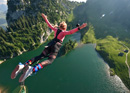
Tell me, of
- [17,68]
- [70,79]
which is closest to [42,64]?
[17,68]

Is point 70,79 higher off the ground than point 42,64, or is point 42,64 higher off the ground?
point 42,64

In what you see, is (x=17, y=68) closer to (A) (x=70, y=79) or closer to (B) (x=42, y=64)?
(B) (x=42, y=64)

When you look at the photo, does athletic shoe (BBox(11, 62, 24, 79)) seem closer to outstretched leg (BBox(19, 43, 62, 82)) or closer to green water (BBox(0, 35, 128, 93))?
outstretched leg (BBox(19, 43, 62, 82))

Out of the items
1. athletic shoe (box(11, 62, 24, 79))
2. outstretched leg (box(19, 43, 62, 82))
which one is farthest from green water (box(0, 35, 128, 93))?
outstretched leg (box(19, 43, 62, 82))

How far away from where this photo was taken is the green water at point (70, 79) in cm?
4922

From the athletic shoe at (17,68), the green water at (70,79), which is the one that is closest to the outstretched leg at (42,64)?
the athletic shoe at (17,68)

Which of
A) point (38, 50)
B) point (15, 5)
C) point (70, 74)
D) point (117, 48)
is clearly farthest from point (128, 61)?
point (15, 5)

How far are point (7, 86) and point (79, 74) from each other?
136 feet

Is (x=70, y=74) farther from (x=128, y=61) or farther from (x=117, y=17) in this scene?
(x=117, y=17)

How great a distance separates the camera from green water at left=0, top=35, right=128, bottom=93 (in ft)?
161

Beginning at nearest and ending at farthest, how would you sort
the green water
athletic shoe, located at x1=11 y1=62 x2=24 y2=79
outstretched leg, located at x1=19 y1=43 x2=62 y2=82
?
outstretched leg, located at x1=19 y1=43 x2=62 y2=82 < athletic shoe, located at x1=11 y1=62 x2=24 y2=79 < the green water

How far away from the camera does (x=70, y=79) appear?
178 feet

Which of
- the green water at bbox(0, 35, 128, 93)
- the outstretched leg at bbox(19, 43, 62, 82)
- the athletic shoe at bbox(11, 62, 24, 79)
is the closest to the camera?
the outstretched leg at bbox(19, 43, 62, 82)

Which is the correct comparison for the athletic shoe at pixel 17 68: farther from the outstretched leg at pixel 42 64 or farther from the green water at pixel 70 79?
the green water at pixel 70 79
